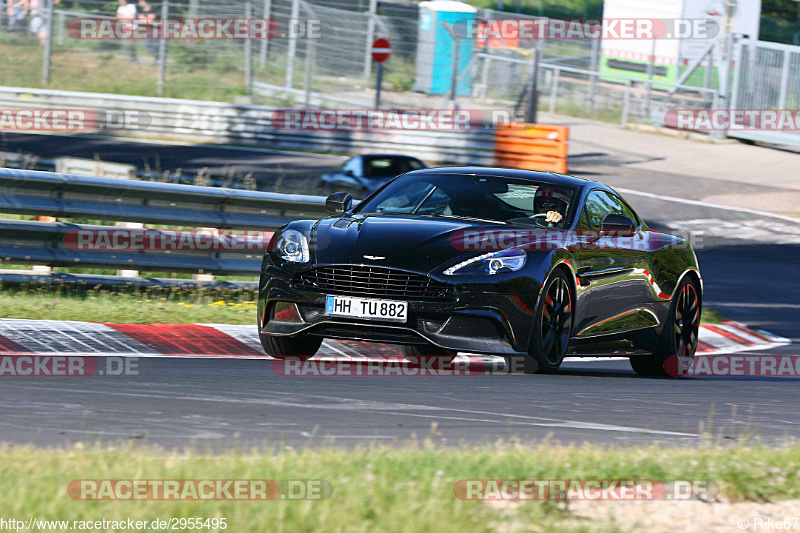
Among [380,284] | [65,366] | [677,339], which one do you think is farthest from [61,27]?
[380,284]

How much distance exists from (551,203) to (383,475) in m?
4.36

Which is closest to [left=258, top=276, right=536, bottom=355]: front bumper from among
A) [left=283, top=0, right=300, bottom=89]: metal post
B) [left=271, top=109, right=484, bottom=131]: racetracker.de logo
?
[left=271, top=109, right=484, bottom=131]: racetracker.de logo

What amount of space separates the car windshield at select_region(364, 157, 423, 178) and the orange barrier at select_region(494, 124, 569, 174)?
4226 mm

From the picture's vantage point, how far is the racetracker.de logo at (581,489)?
4172 millimetres

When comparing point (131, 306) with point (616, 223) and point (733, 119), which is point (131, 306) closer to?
point (616, 223)

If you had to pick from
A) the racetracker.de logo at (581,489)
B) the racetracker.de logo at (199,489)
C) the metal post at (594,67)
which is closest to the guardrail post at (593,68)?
the metal post at (594,67)

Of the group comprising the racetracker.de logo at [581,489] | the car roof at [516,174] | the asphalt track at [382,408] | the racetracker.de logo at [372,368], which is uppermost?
the car roof at [516,174]

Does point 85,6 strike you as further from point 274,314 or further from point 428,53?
point 274,314

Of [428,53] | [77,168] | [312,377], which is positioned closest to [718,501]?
[312,377]

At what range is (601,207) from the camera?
8852mm

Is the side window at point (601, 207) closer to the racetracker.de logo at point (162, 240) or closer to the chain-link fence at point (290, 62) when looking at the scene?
the racetracker.de logo at point (162, 240)

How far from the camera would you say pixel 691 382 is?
8.75m

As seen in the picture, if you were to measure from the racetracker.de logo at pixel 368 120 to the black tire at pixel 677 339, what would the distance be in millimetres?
16107

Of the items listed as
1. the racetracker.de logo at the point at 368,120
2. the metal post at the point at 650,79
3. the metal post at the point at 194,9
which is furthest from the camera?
the metal post at the point at 650,79
